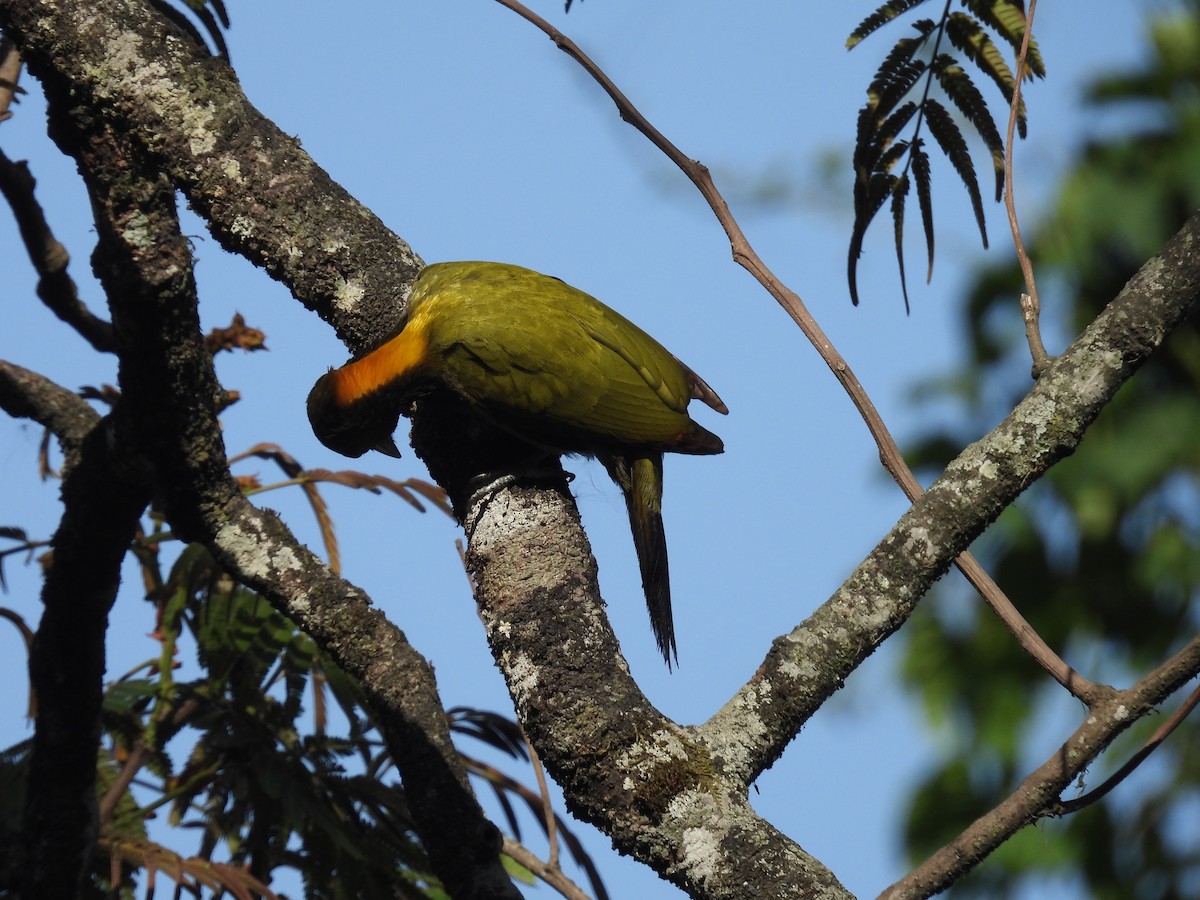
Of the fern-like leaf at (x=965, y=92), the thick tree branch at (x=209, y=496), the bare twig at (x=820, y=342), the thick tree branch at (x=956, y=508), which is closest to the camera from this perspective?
the bare twig at (x=820, y=342)

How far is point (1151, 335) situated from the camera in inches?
74.4

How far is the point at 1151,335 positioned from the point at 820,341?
0.54 meters

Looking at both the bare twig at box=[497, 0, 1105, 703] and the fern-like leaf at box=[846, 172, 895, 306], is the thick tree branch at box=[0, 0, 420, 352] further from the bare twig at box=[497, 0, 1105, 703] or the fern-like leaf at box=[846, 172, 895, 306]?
the fern-like leaf at box=[846, 172, 895, 306]

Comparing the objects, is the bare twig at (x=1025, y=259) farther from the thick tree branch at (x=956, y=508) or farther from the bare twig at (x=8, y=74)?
the bare twig at (x=8, y=74)

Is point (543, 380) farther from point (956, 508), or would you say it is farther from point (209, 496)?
point (956, 508)

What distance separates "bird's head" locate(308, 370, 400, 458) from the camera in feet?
10.0

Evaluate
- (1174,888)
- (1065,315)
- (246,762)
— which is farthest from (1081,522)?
(246,762)

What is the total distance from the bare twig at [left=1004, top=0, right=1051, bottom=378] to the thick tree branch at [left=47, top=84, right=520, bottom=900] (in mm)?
1323

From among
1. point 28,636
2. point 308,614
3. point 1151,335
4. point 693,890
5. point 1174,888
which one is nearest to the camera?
point 693,890

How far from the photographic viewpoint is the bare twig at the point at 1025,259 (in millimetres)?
1992

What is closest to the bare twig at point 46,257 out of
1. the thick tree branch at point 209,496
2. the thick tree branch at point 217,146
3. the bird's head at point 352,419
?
the bird's head at point 352,419

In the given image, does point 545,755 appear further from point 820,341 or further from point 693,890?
point 820,341

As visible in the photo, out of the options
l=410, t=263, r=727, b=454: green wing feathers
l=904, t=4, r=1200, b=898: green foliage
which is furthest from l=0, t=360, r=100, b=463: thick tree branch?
l=904, t=4, r=1200, b=898: green foliage

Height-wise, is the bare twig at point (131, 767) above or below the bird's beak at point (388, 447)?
below
